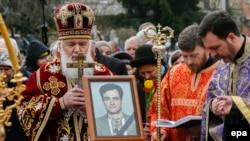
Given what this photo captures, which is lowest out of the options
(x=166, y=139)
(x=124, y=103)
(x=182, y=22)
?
(x=182, y=22)

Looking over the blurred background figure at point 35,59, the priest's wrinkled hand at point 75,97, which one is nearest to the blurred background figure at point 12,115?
the priest's wrinkled hand at point 75,97

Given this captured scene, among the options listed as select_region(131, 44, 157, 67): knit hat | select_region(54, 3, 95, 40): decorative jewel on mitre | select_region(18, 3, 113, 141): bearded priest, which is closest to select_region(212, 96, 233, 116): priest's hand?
select_region(18, 3, 113, 141): bearded priest

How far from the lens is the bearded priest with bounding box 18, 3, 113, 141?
26.9 ft

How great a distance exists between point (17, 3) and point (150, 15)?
8.70 meters

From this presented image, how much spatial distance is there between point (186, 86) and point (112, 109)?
4.15ft

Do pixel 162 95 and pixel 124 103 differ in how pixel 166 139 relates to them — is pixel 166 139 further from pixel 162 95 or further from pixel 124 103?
pixel 124 103

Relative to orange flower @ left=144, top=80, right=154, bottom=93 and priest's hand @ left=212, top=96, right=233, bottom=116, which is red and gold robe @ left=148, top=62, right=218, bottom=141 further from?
priest's hand @ left=212, top=96, right=233, bottom=116

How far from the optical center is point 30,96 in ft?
27.3

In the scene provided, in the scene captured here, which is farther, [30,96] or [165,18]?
[165,18]

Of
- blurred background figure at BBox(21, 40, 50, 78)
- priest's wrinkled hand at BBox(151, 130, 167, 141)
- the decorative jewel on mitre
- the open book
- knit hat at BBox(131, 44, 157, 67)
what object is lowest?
priest's wrinkled hand at BBox(151, 130, 167, 141)

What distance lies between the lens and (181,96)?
28.3 feet

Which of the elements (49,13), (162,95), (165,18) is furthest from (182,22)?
(162,95)

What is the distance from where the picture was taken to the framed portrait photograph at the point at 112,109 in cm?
741

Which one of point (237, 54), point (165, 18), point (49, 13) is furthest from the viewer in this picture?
point (165, 18)
